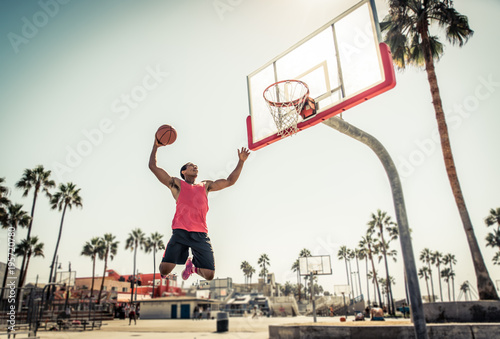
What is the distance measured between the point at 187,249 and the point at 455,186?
14023 mm

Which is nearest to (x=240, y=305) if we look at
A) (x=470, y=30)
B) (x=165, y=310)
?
(x=165, y=310)

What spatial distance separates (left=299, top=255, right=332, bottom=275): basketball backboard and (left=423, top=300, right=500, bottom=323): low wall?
1701 centimetres

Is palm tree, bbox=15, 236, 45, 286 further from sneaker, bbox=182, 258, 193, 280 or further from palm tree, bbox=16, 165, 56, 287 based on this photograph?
sneaker, bbox=182, 258, 193, 280

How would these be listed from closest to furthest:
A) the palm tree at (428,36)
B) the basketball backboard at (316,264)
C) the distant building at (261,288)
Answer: the palm tree at (428,36)
the basketball backboard at (316,264)
the distant building at (261,288)

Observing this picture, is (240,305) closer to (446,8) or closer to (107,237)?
(107,237)

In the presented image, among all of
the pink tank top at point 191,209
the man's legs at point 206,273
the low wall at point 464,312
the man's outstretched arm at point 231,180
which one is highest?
the man's outstretched arm at point 231,180

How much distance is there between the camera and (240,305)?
61062mm

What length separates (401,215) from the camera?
5047 mm

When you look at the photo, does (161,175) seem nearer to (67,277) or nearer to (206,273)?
(206,273)

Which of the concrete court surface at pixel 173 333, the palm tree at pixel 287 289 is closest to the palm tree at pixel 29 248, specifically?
the concrete court surface at pixel 173 333

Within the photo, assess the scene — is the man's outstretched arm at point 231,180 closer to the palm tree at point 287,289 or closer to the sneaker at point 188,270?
the sneaker at point 188,270

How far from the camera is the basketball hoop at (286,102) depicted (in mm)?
6750

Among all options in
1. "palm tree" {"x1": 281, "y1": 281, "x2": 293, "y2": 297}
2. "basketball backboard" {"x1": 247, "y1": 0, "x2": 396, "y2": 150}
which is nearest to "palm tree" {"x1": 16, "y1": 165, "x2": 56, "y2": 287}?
"basketball backboard" {"x1": 247, "y1": 0, "x2": 396, "y2": 150}

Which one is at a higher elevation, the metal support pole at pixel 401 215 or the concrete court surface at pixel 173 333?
the metal support pole at pixel 401 215
